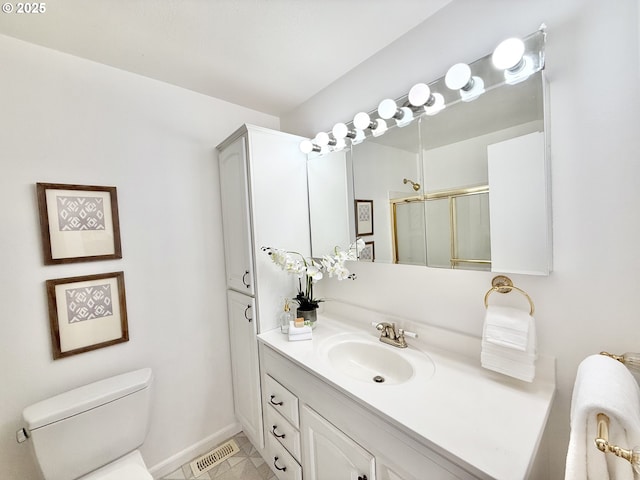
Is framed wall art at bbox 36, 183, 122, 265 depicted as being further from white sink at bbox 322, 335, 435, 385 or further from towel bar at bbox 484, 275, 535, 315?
towel bar at bbox 484, 275, 535, 315

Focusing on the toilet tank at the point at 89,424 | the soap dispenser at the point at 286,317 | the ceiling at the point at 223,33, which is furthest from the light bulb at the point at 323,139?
the toilet tank at the point at 89,424

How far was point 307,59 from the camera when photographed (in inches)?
53.1

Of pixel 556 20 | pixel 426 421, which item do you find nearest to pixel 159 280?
pixel 426 421

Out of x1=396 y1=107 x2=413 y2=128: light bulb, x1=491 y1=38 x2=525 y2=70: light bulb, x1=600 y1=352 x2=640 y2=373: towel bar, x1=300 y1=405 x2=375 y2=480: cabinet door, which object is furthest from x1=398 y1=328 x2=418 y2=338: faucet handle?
x1=491 y1=38 x2=525 y2=70: light bulb

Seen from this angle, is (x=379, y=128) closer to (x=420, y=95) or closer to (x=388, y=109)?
(x=388, y=109)

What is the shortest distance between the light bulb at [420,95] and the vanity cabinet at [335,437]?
47.0 inches

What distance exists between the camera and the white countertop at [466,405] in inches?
25.1

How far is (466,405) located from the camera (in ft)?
2.66

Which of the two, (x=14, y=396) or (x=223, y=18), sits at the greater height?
(x=223, y=18)

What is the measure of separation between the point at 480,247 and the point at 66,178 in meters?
1.88

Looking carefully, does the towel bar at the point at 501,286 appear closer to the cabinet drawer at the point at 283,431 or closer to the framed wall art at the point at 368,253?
the framed wall art at the point at 368,253

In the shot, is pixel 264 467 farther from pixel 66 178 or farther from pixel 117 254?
pixel 66 178

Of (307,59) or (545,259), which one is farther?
(307,59)

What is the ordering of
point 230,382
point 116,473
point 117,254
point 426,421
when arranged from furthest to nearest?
point 230,382 < point 117,254 < point 116,473 < point 426,421
